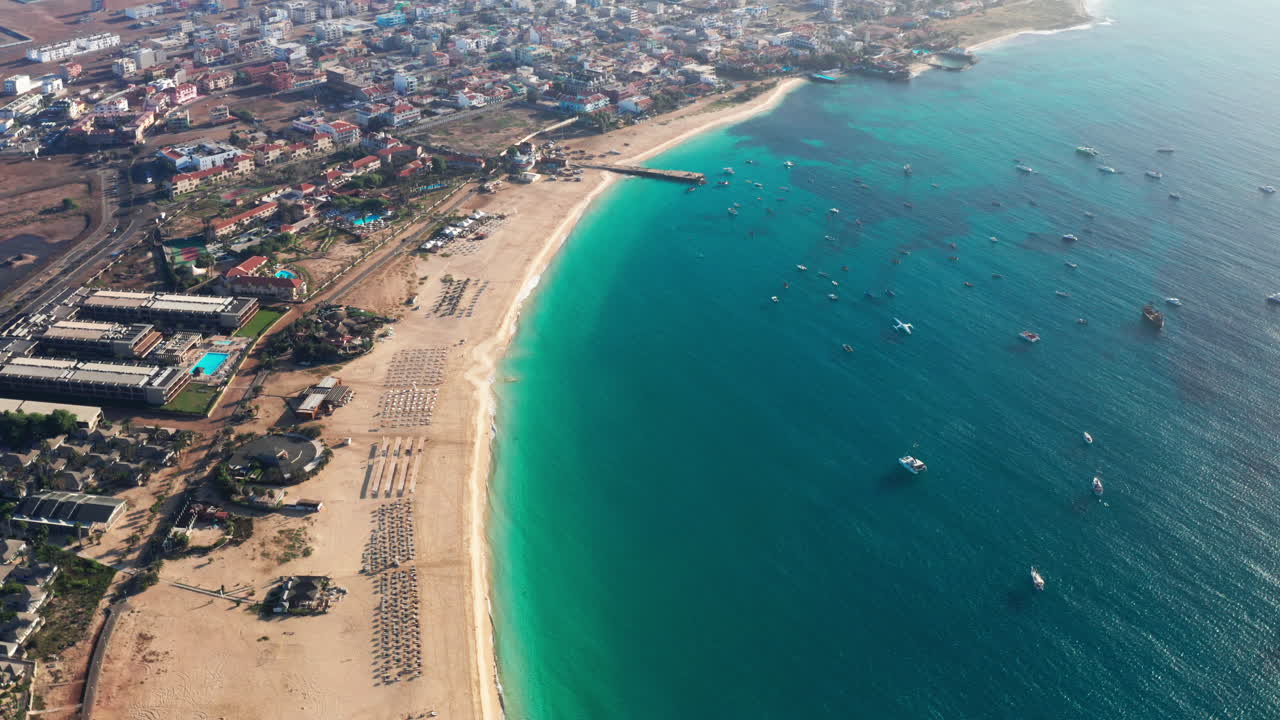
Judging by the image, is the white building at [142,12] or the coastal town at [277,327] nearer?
the coastal town at [277,327]

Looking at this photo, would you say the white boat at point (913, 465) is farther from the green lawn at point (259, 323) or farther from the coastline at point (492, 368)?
the green lawn at point (259, 323)

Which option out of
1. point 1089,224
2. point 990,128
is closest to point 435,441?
point 1089,224

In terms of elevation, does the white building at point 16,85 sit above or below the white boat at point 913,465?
above

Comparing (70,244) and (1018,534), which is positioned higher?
(70,244)

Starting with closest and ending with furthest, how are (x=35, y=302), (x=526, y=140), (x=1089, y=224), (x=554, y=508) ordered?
(x=554, y=508) < (x=35, y=302) < (x=1089, y=224) < (x=526, y=140)

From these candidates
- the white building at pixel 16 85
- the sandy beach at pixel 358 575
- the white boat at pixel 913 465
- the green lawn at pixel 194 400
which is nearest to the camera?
the sandy beach at pixel 358 575

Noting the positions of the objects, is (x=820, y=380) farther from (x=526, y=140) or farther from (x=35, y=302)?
(x=35, y=302)

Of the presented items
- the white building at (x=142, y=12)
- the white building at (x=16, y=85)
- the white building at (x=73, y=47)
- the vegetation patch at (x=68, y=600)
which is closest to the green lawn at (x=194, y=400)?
the vegetation patch at (x=68, y=600)
